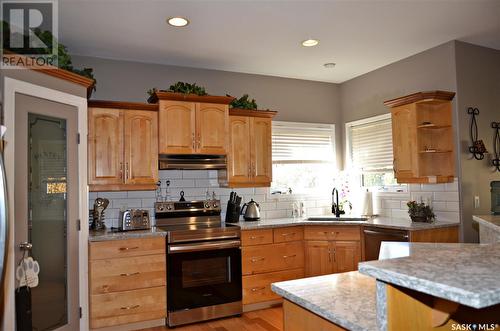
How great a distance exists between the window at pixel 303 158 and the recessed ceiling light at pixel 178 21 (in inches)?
80.5

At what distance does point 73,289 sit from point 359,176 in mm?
3760

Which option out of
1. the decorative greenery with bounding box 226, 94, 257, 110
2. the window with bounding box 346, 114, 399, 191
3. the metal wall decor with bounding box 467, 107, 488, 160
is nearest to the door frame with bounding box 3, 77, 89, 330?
the decorative greenery with bounding box 226, 94, 257, 110

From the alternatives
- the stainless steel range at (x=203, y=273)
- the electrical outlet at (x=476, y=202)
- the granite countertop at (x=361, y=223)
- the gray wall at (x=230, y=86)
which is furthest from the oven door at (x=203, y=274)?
the electrical outlet at (x=476, y=202)

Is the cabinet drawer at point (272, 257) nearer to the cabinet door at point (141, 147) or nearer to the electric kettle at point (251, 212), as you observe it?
the electric kettle at point (251, 212)

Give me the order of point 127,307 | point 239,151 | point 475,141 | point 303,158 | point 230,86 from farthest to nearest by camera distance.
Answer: point 303,158 → point 230,86 → point 239,151 → point 475,141 → point 127,307

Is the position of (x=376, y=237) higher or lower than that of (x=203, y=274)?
higher

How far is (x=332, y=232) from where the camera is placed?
421cm

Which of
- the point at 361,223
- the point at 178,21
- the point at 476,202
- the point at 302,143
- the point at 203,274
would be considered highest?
the point at 178,21

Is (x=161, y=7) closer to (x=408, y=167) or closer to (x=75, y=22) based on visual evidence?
(x=75, y=22)

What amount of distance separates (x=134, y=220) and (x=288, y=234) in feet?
5.58

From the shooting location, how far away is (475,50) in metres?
4.00

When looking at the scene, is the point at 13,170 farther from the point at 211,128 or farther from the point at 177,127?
the point at 211,128

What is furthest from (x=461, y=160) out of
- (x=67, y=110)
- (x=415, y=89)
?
(x=67, y=110)

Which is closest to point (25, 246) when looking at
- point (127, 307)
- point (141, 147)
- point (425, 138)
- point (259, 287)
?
point (127, 307)
